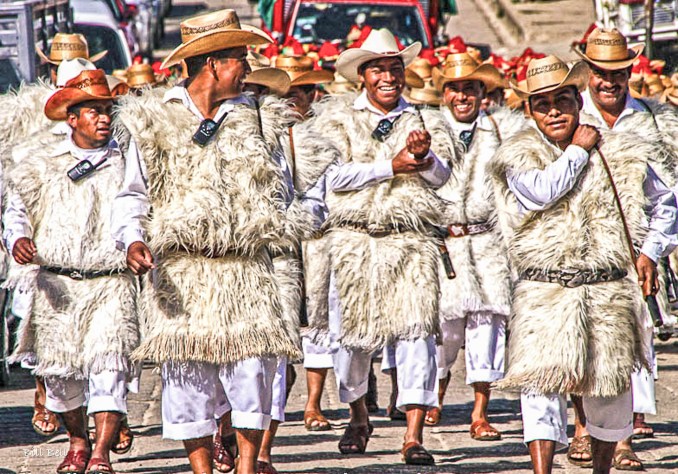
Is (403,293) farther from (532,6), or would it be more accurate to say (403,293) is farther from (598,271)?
(532,6)

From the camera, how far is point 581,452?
7.93m

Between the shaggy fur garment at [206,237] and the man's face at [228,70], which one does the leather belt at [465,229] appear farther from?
the man's face at [228,70]

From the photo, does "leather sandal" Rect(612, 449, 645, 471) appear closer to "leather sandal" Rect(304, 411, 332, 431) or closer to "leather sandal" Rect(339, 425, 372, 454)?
"leather sandal" Rect(339, 425, 372, 454)

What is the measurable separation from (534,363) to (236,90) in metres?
1.78

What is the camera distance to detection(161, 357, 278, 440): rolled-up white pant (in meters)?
6.29

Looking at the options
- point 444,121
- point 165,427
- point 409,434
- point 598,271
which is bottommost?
point 409,434

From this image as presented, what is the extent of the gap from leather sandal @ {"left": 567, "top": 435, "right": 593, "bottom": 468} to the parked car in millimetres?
10072

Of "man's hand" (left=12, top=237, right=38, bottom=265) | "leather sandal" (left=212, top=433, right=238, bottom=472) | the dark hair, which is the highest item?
the dark hair

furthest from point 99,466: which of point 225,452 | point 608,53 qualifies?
point 608,53

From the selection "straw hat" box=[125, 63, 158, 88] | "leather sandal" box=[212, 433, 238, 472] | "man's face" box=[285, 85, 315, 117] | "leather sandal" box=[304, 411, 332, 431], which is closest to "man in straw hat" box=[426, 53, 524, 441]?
"leather sandal" box=[304, 411, 332, 431]

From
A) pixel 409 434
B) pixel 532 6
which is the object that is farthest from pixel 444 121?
pixel 532 6

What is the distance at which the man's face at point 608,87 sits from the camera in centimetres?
780

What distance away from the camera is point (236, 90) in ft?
21.1

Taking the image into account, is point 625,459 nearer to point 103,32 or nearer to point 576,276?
point 576,276
